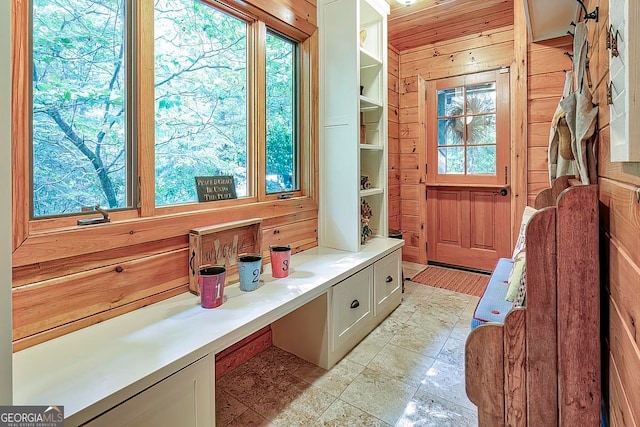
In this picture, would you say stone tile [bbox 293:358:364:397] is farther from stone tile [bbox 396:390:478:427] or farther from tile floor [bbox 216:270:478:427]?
stone tile [bbox 396:390:478:427]

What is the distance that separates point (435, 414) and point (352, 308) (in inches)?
28.6

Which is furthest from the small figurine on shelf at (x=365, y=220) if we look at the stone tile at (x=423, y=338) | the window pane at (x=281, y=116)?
the stone tile at (x=423, y=338)

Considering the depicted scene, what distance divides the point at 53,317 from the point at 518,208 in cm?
362

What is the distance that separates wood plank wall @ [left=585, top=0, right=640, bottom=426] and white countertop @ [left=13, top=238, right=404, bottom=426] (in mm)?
1171

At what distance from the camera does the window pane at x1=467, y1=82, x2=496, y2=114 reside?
11.7ft

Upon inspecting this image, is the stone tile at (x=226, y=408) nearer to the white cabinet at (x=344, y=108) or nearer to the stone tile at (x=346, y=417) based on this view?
the stone tile at (x=346, y=417)

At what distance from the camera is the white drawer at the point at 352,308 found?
2.00 metres

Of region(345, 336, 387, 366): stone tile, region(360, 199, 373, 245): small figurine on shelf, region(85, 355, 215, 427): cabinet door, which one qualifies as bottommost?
region(345, 336, 387, 366): stone tile

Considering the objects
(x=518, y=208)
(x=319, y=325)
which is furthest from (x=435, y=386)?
(x=518, y=208)

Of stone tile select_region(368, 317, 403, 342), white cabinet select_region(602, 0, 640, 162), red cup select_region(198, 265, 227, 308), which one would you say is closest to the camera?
white cabinet select_region(602, 0, 640, 162)

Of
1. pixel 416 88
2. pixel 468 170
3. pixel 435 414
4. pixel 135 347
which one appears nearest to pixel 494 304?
pixel 435 414

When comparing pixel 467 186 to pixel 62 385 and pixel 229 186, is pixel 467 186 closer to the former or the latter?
pixel 229 186

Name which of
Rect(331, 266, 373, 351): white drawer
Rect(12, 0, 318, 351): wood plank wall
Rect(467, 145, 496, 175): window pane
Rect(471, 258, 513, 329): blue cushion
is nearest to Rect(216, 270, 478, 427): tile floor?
Rect(331, 266, 373, 351): white drawer

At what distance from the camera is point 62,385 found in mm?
982
